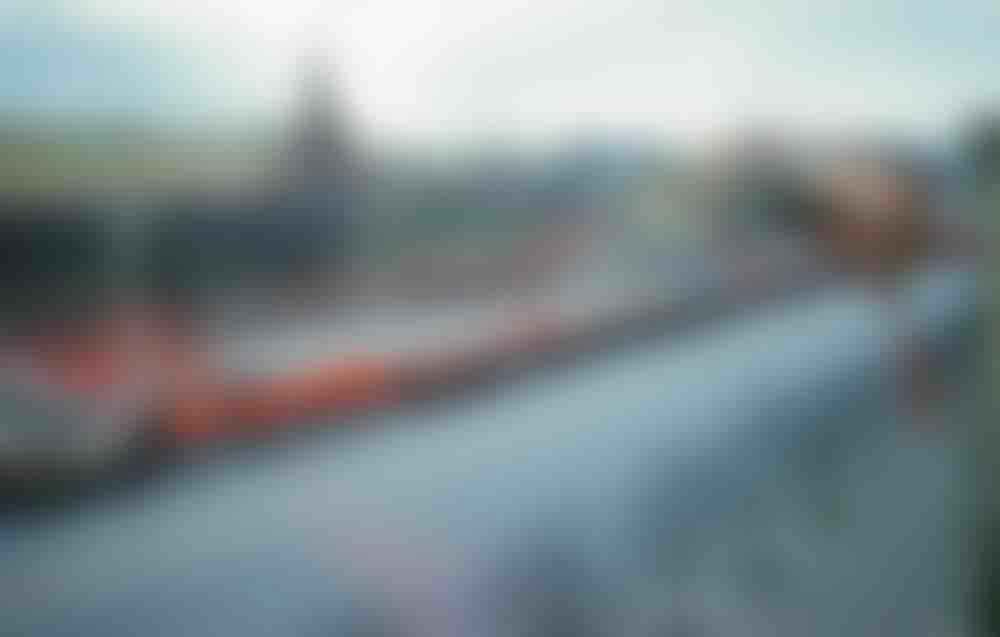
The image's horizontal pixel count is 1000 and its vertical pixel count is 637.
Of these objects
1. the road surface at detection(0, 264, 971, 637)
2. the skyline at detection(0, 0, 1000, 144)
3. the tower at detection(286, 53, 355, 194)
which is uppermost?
the skyline at detection(0, 0, 1000, 144)

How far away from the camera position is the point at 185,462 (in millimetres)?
793

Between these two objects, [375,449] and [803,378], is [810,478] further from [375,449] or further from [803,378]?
[375,449]

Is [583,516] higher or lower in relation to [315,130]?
lower

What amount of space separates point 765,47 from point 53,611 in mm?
640

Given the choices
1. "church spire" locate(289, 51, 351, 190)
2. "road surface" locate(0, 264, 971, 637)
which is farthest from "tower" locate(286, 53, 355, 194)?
"road surface" locate(0, 264, 971, 637)

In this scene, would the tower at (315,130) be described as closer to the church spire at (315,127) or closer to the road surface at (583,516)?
the church spire at (315,127)

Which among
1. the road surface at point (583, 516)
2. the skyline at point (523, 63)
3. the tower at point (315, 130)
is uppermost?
the skyline at point (523, 63)

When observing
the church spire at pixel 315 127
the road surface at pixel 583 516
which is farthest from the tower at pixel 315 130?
the road surface at pixel 583 516

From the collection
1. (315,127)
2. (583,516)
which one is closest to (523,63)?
(315,127)

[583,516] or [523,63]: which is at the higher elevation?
[523,63]

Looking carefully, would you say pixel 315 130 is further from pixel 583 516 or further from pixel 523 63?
pixel 583 516

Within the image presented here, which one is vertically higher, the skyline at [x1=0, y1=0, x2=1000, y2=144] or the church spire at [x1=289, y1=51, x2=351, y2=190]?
the skyline at [x1=0, y1=0, x2=1000, y2=144]

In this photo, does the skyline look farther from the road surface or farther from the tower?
the road surface

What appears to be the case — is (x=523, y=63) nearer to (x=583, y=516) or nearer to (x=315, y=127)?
(x=315, y=127)
